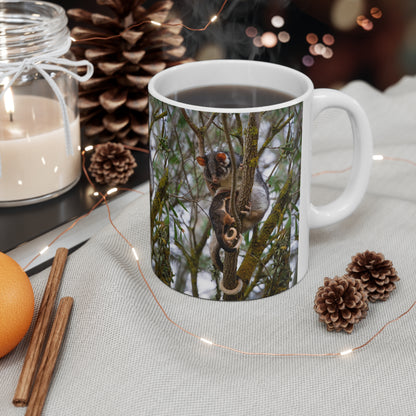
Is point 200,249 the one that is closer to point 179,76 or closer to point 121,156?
point 179,76

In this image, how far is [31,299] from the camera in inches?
20.1

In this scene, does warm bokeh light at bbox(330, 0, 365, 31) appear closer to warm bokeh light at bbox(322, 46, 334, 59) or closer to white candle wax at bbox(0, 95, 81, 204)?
warm bokeh light at bbox(322, 46, 334, 59)

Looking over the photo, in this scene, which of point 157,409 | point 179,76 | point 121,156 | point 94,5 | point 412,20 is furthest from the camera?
point 412,20

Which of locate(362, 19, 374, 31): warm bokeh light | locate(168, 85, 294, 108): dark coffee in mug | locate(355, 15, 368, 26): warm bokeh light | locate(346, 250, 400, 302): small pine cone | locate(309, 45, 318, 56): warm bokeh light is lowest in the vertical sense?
locate(346, 250, 400, 302): small pine cone

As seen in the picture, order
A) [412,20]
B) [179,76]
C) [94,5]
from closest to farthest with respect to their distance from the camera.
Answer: [179,76]
[94,5]
[412,20]

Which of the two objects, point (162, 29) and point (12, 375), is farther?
point (162, 29)

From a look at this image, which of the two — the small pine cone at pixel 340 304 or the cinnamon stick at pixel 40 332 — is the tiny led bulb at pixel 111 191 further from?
the small pine cone at pixel 340 304

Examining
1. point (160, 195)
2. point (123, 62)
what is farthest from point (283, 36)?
point (160, 195)

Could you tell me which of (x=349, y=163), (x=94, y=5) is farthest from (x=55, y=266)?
(x=94, y=5)

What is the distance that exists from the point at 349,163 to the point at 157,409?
1.59 ft

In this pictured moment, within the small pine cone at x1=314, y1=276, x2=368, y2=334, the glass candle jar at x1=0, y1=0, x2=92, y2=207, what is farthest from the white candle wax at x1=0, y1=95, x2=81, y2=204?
the small pine cone at x1=314, y1=276, x2=368, y2=334

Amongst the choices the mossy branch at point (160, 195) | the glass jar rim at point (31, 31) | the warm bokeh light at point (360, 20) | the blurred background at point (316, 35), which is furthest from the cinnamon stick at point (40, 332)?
the warm bokeh light at point (360, 20)

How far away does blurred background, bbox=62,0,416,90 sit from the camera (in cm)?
98

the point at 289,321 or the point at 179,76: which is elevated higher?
the point at 179,76
